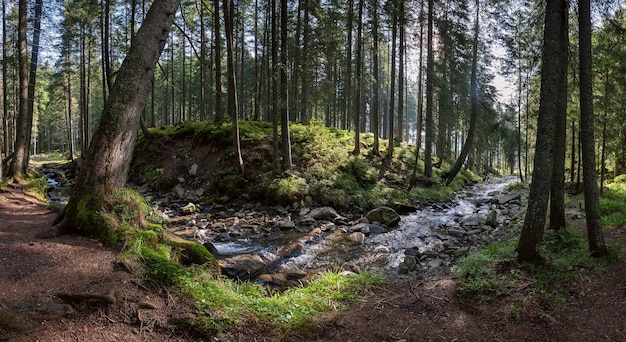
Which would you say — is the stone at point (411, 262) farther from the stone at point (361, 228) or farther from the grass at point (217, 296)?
the stone at point (361, 228)

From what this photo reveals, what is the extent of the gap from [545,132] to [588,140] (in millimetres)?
927

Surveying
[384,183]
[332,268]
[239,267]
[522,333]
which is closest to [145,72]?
[239,267]

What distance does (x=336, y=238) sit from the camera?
10.5 m

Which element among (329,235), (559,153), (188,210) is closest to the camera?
(559,153)

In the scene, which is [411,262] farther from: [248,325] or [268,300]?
[248,325]

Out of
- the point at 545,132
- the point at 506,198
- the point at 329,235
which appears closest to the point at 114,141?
the point at 329,235

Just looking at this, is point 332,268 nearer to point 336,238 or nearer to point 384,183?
point 336,238

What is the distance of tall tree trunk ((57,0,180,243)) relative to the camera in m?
5.22

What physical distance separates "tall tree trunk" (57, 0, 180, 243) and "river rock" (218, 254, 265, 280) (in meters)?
2.51

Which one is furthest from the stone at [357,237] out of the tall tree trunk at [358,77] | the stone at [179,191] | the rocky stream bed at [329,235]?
the stone at [179,191]

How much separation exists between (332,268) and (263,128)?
1296 centimetres

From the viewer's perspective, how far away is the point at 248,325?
426cm

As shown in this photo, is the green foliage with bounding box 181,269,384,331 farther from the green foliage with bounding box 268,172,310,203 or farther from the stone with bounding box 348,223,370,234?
the green foliage with bounding box 268,172,310,203

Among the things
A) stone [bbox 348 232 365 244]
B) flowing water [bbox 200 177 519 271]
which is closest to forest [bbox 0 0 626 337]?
flowing water [bbox 200 177 519 271]
